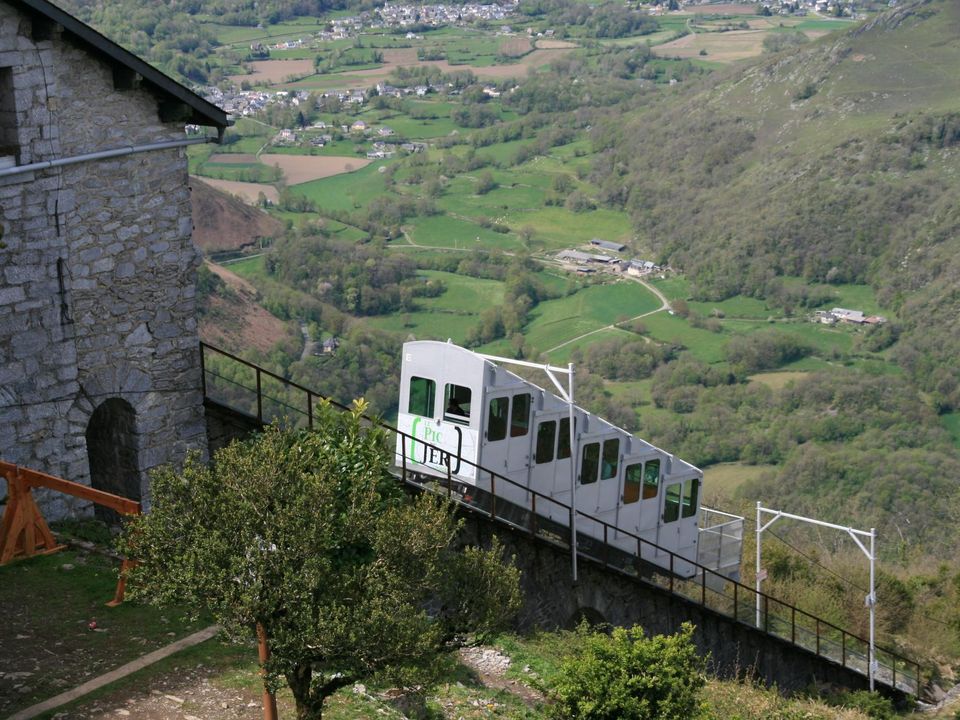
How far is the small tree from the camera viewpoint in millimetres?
12875

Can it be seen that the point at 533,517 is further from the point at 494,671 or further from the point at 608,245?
the point at 608,245

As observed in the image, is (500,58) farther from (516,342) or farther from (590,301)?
(516,342)

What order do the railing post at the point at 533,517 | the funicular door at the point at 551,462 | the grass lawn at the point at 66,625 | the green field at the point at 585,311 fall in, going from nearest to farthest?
1. the grass lawn at the point at 66,625
2. the railing post at the point at 533,517
3. the funicular door at the point at 551,462
4. the green field at the point at 585,311

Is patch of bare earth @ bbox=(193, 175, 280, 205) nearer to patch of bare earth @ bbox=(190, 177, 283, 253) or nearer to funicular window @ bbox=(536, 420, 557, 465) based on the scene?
patch of bare earth @ bbox=(190, 177, 283, 253)

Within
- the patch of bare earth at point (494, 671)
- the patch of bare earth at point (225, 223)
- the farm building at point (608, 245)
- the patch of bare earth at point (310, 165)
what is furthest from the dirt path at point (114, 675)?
the patch of bare earth at point (310, 165)

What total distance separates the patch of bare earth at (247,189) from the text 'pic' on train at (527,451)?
318ft

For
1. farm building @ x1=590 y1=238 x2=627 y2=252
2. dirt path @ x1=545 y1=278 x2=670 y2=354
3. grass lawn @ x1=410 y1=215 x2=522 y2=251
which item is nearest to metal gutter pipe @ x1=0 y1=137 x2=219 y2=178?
dirt path @ x1=545 y1=278 x2=670 y2=354

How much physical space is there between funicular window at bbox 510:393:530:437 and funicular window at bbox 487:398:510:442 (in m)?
0.14

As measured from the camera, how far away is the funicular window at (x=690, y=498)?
72.9 ft

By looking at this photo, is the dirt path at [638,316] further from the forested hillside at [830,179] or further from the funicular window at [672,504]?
the funicular window at [672,504]

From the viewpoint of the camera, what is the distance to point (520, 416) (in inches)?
743

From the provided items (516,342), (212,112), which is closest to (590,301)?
(516,342)

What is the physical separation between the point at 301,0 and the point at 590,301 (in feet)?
319

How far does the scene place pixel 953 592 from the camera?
103 ft
